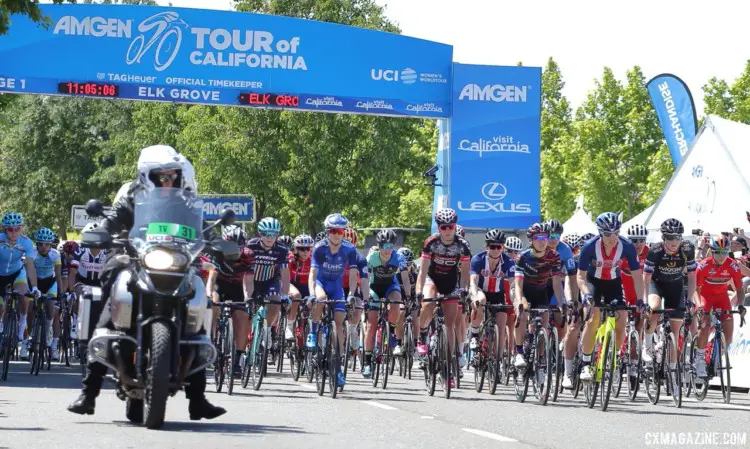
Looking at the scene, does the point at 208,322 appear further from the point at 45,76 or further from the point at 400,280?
the point at 45,76

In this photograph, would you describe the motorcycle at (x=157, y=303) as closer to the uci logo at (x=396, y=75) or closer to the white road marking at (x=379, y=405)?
the white road marking at (x=379, y=405)

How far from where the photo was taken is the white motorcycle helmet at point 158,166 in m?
10.4

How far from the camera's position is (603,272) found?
51.1 ft

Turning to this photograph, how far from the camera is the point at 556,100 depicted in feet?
265

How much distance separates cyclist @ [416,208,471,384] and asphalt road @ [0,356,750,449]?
0.88 metres

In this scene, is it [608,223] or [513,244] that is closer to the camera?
[608,223]

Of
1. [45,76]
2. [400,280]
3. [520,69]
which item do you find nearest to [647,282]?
[400,280]

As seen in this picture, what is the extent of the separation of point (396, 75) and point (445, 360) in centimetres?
1858

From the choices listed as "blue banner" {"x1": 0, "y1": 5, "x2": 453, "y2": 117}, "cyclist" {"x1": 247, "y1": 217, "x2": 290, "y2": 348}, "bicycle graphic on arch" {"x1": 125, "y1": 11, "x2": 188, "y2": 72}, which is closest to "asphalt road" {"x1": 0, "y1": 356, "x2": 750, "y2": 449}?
"cyclist" {"x1": 247, "y1": 217, "x2": 290, "y2": 348}

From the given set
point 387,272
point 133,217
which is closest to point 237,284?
point 387,272

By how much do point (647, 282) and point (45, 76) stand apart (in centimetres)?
1843

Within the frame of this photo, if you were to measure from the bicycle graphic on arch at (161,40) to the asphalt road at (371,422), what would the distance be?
52.1ft

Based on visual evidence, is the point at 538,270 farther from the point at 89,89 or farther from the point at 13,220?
the point at 89,89

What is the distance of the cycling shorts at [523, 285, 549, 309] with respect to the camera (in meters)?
17.3
